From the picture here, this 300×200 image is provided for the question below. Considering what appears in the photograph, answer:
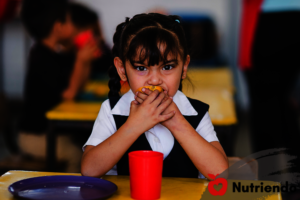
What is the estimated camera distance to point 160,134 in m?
1.02

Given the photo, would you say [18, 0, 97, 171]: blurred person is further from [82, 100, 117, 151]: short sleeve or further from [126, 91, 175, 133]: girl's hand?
[126, 91, 175, 133]: girl's hand

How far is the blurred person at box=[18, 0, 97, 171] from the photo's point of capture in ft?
6.31

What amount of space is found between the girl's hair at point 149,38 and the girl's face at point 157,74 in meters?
0.02

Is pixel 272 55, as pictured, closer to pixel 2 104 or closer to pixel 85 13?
pixel 85 13

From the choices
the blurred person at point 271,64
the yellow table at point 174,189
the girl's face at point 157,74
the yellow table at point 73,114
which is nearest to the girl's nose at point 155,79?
the girl's face at point 157,74

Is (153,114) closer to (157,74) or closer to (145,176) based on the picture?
(157,74)

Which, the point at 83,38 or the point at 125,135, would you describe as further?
the point at 83,38

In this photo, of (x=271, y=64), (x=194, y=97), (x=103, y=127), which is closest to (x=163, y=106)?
(x=103, y=127)

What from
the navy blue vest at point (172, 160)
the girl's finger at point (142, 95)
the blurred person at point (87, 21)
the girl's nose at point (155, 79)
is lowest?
the navy blue vest at point (172, 160)

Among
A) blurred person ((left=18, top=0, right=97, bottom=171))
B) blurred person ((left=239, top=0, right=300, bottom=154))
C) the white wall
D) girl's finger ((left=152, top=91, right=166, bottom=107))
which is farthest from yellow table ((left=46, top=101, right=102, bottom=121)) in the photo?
the white wall

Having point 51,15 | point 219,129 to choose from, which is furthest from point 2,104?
point 219,129

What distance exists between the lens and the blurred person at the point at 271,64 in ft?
5.55

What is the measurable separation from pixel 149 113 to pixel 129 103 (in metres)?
0.20

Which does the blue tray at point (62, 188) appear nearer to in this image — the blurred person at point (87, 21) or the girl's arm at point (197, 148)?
the girl's arm at point (197, 148)
